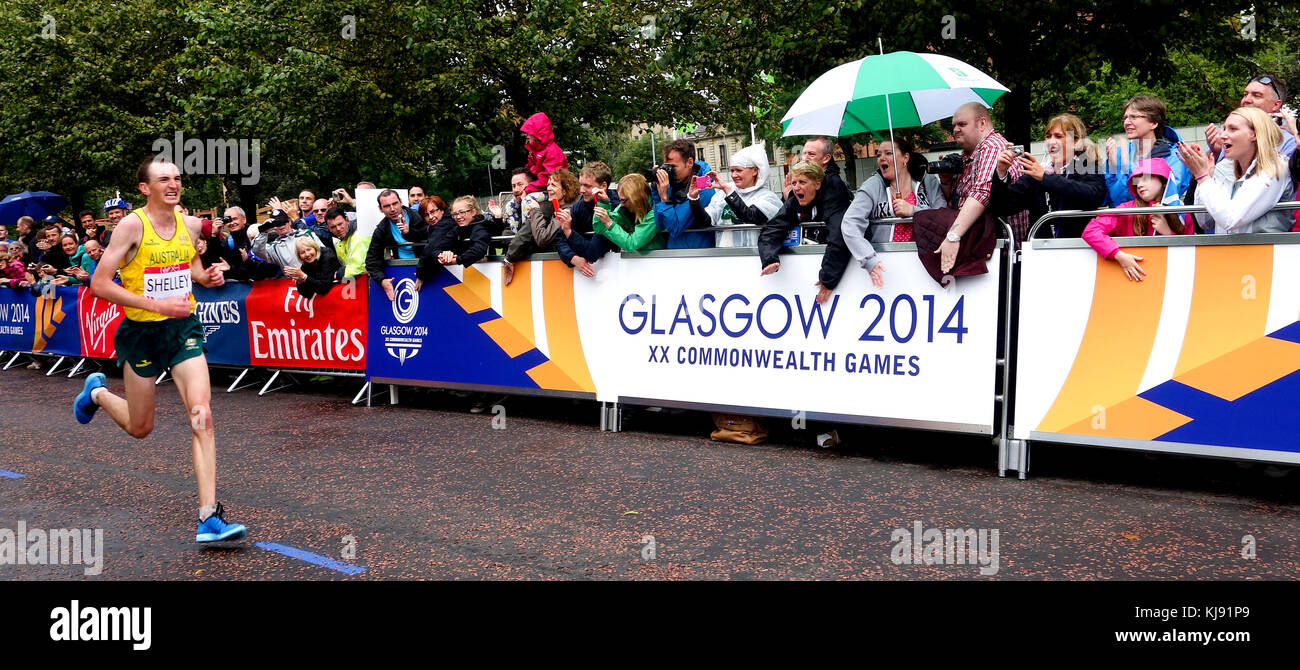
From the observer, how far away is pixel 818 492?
247 inches

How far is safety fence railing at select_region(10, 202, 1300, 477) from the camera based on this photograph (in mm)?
5707

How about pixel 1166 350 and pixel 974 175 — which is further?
pixel 974 175

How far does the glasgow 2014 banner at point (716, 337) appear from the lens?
6727mm

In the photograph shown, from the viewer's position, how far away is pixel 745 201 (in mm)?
7727

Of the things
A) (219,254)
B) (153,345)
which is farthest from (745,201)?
(219,254)

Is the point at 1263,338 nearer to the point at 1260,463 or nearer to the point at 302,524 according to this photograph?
the point at 1260,463

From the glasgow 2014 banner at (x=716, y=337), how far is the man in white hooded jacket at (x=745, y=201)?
0.31 metres

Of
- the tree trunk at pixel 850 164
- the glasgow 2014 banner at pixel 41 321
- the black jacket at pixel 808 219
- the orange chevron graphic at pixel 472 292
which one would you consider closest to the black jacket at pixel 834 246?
the black jacket at pixel 808 219

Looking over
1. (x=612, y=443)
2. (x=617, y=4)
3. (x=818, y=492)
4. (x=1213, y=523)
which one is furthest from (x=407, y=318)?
(x=617, y=4)

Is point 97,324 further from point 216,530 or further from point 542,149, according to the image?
point 216,530

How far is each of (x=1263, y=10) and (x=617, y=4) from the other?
10.7 meters

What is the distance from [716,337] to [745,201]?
1.01 m

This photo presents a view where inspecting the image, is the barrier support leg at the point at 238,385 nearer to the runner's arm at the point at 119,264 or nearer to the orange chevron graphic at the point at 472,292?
the orange chevron graphic at the point at 472,292

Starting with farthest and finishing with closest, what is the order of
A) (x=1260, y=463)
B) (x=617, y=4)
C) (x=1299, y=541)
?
(x=617, y=4) → (x=1260, y=463) → (x=1299, y=541)
